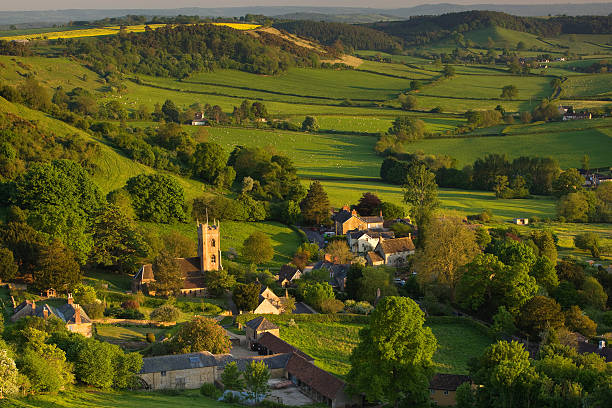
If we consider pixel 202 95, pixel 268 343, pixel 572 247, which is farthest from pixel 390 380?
pixel 202 95

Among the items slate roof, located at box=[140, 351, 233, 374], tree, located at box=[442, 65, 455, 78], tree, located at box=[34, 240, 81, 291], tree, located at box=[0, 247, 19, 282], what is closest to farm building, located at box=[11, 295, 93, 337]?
tree, located at box=[34, 240, 81, 291]

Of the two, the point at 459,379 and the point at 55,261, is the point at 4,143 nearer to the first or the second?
the point at 55,261

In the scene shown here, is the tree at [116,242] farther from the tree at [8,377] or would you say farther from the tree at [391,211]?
the tree at [391,211]

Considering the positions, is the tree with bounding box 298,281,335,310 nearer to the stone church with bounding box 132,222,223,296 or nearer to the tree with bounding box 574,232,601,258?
the stone church with bounding box 132,222,223,296

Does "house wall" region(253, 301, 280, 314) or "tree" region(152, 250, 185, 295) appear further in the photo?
"tree" region(152, 250, 185, 295)

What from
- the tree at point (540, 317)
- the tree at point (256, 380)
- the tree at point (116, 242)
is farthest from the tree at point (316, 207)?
the tree at point (256, 380)

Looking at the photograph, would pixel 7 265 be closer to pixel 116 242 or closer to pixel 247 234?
pixel 116 242
